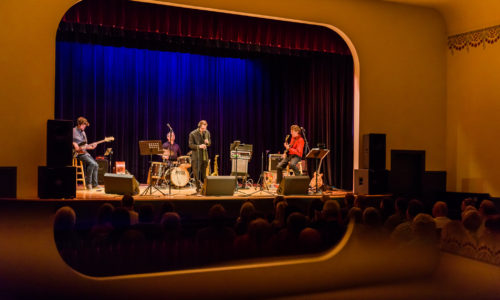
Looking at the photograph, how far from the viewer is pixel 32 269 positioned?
6.15 feet

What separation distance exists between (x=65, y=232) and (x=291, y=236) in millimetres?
1654

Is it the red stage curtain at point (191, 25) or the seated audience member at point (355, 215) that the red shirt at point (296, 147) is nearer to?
the red stage curtain at point (191, 25)

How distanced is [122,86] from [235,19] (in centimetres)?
434

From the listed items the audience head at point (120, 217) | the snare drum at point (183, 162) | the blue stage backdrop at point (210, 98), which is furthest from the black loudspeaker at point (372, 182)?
the audience head at point (120, 217)

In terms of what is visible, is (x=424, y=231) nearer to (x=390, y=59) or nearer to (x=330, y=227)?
(x=330, y=227)

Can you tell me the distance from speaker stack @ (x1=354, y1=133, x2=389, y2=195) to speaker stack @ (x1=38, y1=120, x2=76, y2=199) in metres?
5.27

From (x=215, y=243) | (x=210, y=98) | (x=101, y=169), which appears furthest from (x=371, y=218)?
(x=210, y=98)

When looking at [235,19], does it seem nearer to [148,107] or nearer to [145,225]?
[148,107]

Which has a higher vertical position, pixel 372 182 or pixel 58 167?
pixel 58 167

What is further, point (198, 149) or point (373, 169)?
point (198, 149)

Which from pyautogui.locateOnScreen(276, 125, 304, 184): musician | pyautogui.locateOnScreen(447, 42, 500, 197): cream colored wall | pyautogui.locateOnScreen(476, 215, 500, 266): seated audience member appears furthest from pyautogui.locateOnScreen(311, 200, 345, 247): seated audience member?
pyautogui.locateOnScreen(447, 42, 500, 197): cream colored wall

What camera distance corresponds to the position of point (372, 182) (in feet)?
27.1

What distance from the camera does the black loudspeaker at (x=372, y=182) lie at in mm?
8242

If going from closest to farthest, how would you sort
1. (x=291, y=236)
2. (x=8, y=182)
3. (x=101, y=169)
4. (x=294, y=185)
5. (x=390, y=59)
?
(x=291, y=236), (x=8, y=182), (x=294, y=185), (x=390, y=59), (x=101, y=169)
